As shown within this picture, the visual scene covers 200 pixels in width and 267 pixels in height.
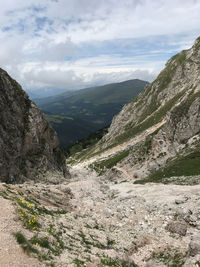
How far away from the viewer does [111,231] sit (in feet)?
85.7

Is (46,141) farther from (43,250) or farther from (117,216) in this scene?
(43,250)

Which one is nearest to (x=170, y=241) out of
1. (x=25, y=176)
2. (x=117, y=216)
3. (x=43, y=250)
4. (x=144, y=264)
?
(x=144, y=264)

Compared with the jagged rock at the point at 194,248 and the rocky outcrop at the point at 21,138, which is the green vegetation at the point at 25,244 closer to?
the jagged rock at the point at 194,248

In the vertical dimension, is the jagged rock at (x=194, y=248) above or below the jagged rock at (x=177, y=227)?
above

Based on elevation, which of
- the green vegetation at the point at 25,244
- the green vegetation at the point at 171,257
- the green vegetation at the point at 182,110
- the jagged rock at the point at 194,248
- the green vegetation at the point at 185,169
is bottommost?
the green vegetation at the point at 185,169

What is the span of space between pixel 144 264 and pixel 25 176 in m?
41.8

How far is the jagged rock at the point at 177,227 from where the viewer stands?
2383 centimetres

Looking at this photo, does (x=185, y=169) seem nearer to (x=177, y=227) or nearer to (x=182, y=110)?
(x=177, y=227)

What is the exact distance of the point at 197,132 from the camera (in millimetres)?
65188

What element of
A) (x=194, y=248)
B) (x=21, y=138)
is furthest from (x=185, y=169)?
(x=21, y=138)

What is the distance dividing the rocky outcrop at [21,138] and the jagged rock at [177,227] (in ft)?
123

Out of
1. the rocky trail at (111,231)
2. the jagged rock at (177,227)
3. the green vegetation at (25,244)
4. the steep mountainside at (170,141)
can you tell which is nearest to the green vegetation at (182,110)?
the steep mountainside at (170,141)

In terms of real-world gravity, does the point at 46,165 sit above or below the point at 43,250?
below

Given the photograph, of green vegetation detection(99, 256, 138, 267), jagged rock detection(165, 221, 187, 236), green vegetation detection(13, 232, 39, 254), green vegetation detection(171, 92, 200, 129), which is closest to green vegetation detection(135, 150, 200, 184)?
jagged rock detection(165, 221, 187, 236)
